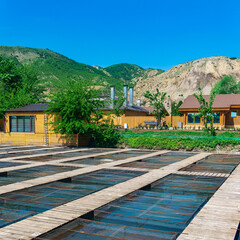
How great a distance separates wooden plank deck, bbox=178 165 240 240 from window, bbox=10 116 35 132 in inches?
829

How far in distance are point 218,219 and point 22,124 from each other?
2387 centimetres

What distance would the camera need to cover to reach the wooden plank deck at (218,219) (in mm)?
5680

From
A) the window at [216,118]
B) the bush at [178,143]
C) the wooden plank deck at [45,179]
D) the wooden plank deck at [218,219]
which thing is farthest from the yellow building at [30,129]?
the window at [216,118]

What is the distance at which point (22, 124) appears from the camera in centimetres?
2764

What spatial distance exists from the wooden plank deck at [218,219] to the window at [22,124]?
21064 millimetres

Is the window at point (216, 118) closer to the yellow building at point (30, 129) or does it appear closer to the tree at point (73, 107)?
the tree at point (73, 107)

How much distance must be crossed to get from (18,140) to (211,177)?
20.5 meters

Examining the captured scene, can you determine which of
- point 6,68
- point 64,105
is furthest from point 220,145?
point 6,68

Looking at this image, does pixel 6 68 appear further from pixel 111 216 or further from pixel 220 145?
pixel 111 216

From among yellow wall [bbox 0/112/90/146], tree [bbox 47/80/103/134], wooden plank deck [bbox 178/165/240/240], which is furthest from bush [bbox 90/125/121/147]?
wooden plank deck [bbox 178/165/240/240]

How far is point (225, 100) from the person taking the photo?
138ft

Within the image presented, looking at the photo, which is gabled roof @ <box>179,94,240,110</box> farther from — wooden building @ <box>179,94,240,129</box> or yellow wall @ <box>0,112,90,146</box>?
yellow wall @ <box>0,112,90,146</box>

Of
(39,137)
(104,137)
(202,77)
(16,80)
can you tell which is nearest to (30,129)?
(39,137)

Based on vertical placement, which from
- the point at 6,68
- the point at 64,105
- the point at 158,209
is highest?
the point at 6,68
